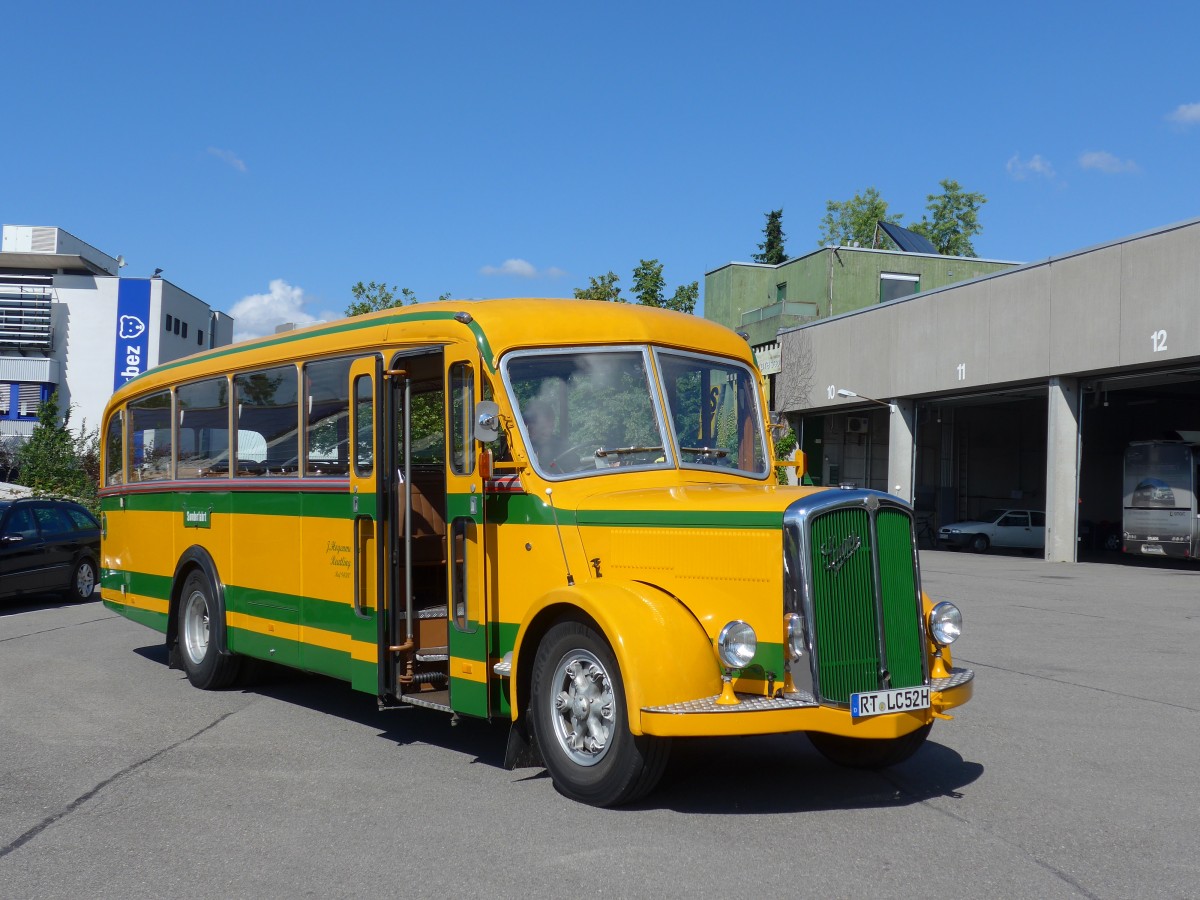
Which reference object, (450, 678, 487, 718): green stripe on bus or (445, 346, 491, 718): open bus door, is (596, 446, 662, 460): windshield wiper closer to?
(445, 346, 491, 718): open bus door

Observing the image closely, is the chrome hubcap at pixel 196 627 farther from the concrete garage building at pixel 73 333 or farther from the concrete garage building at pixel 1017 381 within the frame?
the concrete garage building at pixel 73 333

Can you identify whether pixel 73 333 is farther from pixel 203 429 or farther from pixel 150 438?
pixel 203 429

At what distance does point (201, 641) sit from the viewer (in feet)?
34.6

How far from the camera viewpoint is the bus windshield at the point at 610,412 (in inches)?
278

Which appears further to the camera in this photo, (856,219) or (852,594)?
(856,219)

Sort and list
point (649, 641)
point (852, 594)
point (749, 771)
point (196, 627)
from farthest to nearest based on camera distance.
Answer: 1. point (196, 627)
2. point (749, 771)
3. point (852, 594)
4. point (649, 641)

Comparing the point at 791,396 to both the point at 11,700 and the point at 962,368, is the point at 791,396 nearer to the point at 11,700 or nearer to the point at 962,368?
the point at 962,368

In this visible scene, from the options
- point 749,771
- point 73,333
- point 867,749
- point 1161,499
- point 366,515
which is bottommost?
point 749,771

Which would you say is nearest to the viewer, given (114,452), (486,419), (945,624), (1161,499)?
(945,624)

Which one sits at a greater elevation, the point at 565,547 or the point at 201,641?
the point at 565,547

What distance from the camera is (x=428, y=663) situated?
25.8ft

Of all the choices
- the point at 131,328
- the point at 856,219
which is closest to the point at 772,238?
the point at 856,219

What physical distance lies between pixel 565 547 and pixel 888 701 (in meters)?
1.88

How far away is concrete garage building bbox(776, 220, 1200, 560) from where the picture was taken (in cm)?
2722
